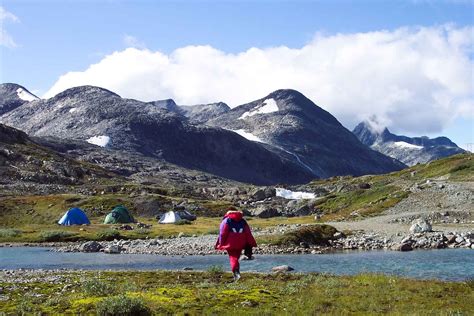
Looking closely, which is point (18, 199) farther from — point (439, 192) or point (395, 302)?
point (395, 302)

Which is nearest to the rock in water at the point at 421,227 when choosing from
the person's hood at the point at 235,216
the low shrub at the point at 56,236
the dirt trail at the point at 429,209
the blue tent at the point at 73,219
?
the dirt trail at the point at 429,209

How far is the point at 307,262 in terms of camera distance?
143 ft

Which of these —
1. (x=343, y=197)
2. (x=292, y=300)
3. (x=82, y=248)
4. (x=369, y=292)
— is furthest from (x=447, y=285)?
(x=343, y=197)

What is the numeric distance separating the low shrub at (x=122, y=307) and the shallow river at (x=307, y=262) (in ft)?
68.9

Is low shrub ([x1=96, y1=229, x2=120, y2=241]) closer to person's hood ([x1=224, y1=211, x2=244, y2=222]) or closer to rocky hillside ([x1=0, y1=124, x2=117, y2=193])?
person's hood ([x1=224, y1=211, x2=244, y2=222])

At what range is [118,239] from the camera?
230ft

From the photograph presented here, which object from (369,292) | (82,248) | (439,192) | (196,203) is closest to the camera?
(369,292)

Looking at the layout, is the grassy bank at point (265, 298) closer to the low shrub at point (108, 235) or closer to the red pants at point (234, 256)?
the red pants at point (234, 256)

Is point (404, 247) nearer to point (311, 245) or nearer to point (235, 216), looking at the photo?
point (311, 245)

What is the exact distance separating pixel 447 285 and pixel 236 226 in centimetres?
1018

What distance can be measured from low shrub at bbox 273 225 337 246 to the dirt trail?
855 centimetres

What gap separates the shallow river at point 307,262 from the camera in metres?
37.1

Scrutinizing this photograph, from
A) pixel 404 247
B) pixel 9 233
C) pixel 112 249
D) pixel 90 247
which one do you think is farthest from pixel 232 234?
pixel 9 233

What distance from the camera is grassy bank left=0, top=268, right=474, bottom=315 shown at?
17.4 meters
